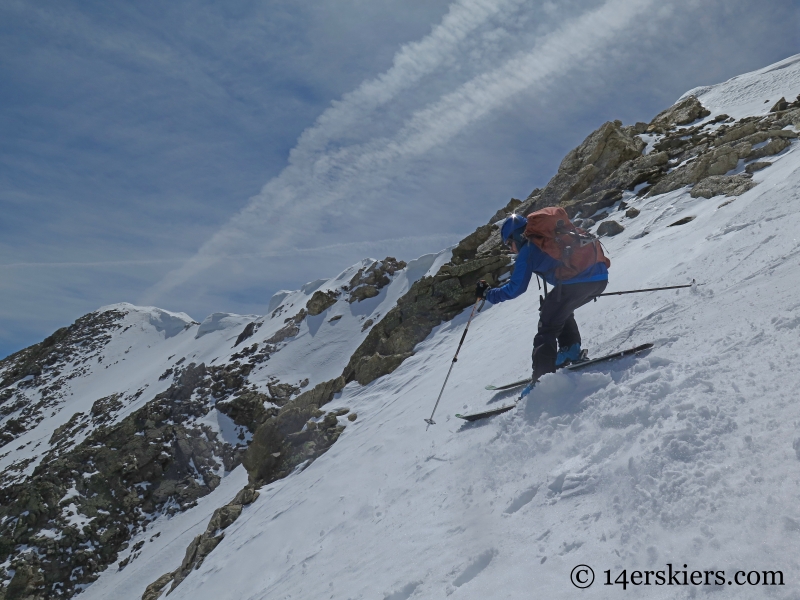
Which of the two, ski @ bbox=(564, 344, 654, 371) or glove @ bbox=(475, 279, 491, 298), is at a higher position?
glove @ bbox=(475, 279, 491, 298)

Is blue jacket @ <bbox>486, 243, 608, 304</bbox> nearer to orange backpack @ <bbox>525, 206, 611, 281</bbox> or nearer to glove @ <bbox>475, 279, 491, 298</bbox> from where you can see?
orange backpack @ <bbox>525, 206, 611, 281</bbox>

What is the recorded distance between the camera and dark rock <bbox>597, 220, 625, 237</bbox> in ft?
55.4

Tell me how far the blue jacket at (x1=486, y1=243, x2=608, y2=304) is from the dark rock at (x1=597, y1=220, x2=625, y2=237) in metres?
12.4

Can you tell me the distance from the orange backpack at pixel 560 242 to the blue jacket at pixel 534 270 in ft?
0.20

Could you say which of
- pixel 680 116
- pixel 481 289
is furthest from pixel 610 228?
pixel 680 116

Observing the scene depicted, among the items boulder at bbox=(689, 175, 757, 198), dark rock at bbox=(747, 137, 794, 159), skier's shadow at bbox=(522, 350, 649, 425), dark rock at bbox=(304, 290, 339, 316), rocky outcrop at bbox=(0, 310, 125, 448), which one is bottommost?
skier's shadow at bbox=(522, 350, 649, 425)

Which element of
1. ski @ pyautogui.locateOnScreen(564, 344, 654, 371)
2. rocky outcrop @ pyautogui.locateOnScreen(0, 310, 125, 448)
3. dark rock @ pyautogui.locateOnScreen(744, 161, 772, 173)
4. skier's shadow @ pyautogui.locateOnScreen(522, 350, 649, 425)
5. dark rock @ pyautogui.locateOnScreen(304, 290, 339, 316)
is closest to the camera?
skier's shadow @ pyautogui.locateOnScreen(522, 350, 649, 425)

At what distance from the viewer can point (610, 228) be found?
1733 centimetres

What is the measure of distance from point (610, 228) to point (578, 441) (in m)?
14.9

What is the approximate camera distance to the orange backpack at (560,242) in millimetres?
5652

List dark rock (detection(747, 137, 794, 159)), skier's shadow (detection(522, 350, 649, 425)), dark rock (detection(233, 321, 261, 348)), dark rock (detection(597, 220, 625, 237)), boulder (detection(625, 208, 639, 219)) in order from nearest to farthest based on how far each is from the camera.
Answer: skier's shadow (detection(522, 350, 649, 425))
dark rock (detection(747, 137, 794, 159))
dark rock (detection(597, 220, 625, 237))
boulder (detection(625, 208, 639, 219))
dark rock (detection(233, 321, 261, 348))

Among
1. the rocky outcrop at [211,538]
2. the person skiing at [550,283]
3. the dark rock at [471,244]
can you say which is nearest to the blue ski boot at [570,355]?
the person skiing at [550,283]

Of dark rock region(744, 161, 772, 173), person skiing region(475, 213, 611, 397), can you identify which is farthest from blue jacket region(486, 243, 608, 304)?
dark rock region(744, 161, 772, 173)

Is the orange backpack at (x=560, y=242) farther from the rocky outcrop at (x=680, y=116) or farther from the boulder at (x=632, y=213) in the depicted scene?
the rocky outcrop at (x=680, y=116)
